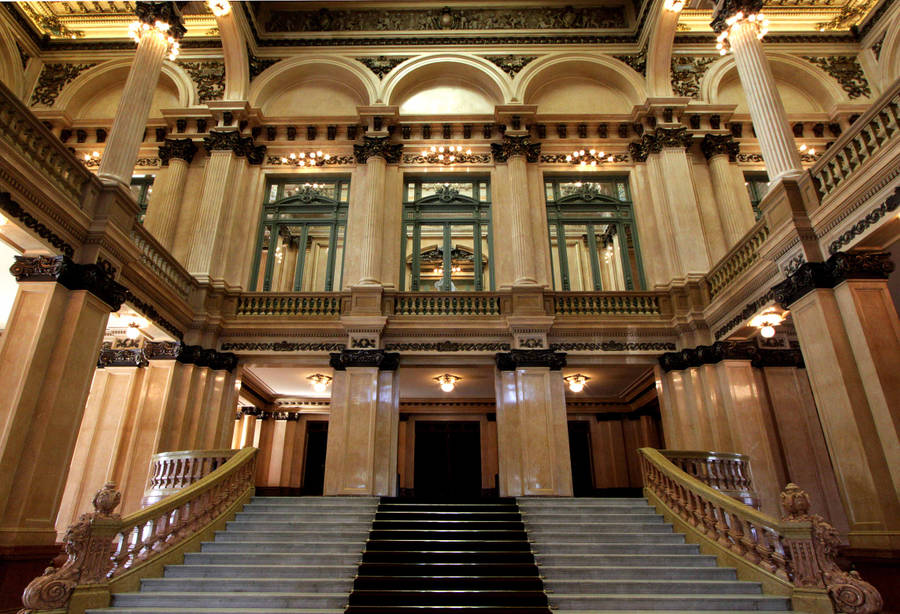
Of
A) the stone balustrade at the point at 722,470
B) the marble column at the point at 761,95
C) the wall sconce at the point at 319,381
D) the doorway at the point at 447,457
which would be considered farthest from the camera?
the doorway at the point at 447,457

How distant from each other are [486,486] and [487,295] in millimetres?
5915

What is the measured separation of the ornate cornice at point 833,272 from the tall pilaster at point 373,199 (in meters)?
7.44

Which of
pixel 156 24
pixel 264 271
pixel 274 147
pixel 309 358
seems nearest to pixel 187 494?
pixel 309 358

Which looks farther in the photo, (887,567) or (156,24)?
(156,24)

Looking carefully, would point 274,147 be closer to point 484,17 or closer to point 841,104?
point 484,17

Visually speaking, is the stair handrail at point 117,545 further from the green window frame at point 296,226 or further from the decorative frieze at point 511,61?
the decorative frieze at point 511,61

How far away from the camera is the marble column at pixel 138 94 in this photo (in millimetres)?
8320

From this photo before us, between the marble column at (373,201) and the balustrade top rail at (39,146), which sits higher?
the marble column at (373,201)

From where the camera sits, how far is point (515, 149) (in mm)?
12727

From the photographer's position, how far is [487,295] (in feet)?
37.8

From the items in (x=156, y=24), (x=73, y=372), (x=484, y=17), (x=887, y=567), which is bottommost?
(x=887, y=567)

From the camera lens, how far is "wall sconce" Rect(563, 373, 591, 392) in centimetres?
1195

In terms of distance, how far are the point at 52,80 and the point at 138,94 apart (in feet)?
23.8

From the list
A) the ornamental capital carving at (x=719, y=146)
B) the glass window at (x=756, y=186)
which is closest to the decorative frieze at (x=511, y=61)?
Answer: the ornamental capital carving at (x=719, y=146)
